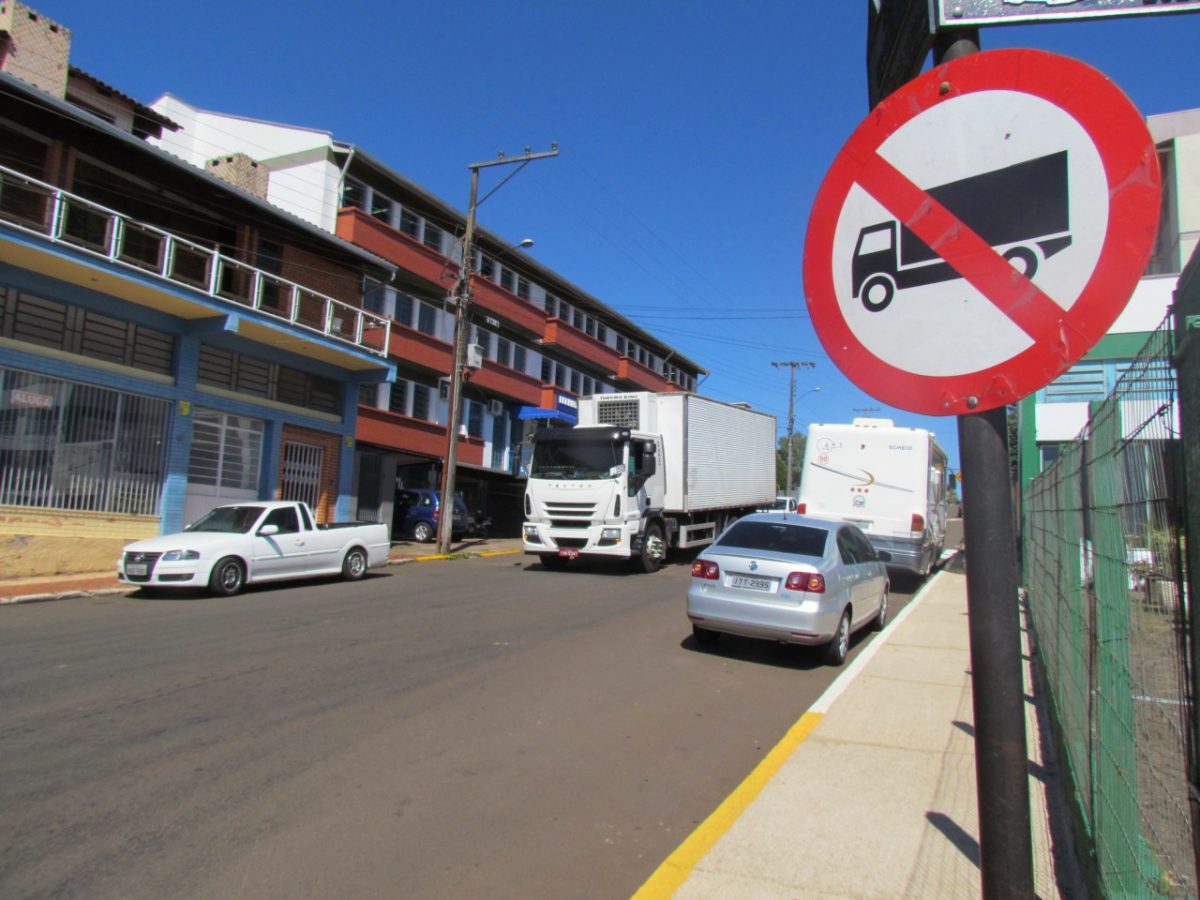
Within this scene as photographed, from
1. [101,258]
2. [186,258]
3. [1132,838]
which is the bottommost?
[1132,838]

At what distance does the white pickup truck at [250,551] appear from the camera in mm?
12570

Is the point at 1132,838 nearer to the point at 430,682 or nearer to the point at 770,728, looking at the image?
the point at 770,728

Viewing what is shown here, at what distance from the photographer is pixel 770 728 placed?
254 inches

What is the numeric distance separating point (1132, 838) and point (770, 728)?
12.7ft

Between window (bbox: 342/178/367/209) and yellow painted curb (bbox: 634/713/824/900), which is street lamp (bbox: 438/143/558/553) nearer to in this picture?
window (bbox: 342/178/367/209)

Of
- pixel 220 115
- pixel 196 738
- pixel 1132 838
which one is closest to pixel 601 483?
pixel 196 738

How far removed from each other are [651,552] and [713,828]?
13611 mm

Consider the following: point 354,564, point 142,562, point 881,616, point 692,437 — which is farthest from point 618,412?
point 142,562

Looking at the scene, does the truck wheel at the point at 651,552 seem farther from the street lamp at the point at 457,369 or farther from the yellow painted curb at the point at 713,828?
the yellow painted curb at the point at 713,828

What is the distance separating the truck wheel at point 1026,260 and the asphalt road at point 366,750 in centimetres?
331

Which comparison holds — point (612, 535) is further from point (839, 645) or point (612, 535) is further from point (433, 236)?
point (433, 236)

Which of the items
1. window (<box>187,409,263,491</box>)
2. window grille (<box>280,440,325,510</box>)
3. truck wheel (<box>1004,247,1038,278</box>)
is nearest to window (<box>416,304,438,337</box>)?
window grille (<box>280,440,325,510</box>)

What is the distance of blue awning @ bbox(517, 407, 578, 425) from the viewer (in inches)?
1302

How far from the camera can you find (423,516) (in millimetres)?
26984
